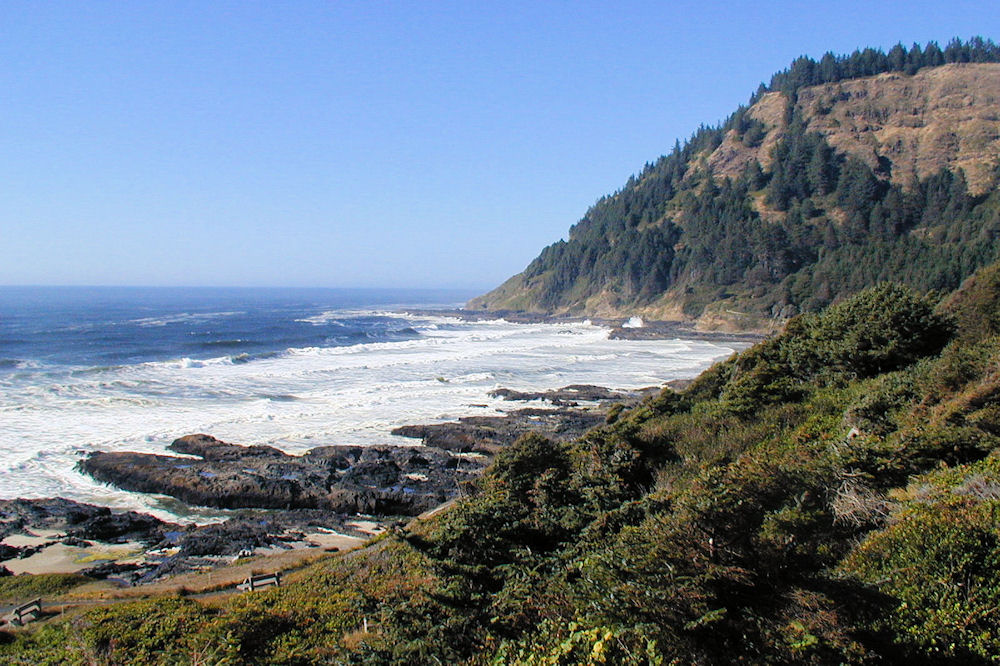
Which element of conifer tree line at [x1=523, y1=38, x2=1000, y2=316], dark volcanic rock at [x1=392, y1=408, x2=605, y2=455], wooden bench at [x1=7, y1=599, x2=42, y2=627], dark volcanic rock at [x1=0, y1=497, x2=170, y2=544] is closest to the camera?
wooden bench at [x1=7, y1=599, x2=42, y2=627]

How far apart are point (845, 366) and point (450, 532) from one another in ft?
48.5

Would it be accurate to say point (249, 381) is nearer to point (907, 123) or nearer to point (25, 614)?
point (25, 614)

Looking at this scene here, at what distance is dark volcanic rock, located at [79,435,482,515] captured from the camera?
22172 millimetres

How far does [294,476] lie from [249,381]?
24117 mm

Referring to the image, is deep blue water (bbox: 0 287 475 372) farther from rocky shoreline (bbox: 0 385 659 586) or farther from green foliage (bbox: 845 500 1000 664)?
green foliage (bbox: 845 500 1000 664)

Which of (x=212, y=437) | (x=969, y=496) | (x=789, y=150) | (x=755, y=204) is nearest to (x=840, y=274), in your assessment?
(x=755, y=204)

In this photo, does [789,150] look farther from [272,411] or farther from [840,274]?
[272,411]

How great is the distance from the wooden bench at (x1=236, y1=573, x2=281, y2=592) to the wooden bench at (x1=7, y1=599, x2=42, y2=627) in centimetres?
336

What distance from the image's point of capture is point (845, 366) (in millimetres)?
19781

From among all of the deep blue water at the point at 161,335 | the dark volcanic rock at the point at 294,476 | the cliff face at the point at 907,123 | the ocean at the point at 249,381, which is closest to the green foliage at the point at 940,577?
the dark volcanic rock at the point at 294,476

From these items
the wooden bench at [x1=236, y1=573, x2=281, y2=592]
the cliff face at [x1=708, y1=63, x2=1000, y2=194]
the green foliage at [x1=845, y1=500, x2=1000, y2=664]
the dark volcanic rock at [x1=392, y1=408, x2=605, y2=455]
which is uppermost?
the cliff face at [x1=708, y1=63, x2=1000, y2=194]

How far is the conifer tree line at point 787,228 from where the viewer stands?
3265 inches

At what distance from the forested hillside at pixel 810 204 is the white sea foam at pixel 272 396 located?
3117 centimetres

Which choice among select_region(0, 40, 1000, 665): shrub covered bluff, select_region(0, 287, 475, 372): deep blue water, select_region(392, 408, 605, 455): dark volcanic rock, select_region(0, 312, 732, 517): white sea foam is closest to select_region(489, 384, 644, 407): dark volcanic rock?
select_region(0, 312, 732, 517): white sea foam
